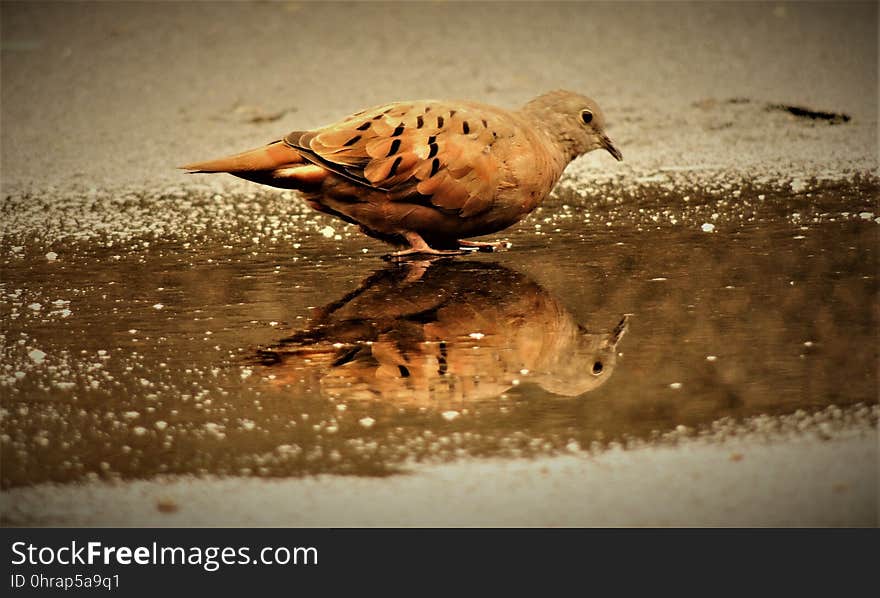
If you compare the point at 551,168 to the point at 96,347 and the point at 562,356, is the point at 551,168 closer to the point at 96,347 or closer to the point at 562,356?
the point at 562,356

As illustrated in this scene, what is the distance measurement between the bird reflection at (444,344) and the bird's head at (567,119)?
2.40ft

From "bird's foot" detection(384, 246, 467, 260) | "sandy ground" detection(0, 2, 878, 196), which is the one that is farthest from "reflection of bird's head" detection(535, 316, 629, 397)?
"sandy ground" detection(0, 2, 878, 196)

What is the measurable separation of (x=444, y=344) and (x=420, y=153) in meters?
1.02

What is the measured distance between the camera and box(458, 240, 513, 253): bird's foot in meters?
5.28

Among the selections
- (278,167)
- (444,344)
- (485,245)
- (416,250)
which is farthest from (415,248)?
(444,344)

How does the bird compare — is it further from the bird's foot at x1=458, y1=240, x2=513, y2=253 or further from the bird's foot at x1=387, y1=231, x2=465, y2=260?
the bird's foot at x1=458, y1=240, x2=513, y2=253

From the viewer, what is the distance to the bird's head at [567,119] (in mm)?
5246

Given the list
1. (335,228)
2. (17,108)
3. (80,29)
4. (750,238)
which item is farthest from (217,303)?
(80,29)

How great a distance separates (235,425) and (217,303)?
4.08 feet

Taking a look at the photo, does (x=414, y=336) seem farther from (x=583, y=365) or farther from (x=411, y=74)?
(x=411, y=74)

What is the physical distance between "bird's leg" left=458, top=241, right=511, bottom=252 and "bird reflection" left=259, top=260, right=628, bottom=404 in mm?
400

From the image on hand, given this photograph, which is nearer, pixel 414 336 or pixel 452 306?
pixel 414 336

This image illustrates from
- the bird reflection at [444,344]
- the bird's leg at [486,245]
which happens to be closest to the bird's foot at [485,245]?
the bird's leg at [486,245]

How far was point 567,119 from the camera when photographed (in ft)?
17.3
